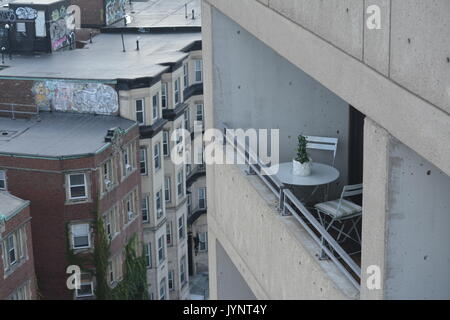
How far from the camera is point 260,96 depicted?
48.4ft

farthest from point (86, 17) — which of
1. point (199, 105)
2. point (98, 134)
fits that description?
point (98, 134)

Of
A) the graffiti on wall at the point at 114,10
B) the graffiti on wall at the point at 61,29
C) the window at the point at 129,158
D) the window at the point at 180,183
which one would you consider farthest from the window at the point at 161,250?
the graffiti on wall at the point at 114,10

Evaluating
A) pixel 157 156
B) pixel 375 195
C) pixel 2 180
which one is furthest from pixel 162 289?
pixel 375 195

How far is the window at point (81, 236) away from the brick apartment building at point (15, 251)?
4.10 m

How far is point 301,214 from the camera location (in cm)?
1345

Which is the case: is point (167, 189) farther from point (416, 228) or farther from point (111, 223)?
point (416, 228)

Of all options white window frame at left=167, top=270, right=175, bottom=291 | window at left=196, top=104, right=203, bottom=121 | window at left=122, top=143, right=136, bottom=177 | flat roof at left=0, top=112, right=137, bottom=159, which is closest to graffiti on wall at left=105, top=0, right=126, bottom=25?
window at left=196, top=104, right=203, bottom=121

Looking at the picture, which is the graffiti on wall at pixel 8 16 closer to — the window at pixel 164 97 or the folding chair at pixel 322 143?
the window at pixel 164 97

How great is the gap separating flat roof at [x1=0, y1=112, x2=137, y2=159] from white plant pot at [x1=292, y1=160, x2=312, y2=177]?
26.6 m

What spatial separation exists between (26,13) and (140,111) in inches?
391

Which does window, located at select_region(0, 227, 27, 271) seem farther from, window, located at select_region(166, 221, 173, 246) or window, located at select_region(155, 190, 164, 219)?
window, located at select_region(166, 221, 173, 246)

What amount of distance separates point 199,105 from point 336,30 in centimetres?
4805
